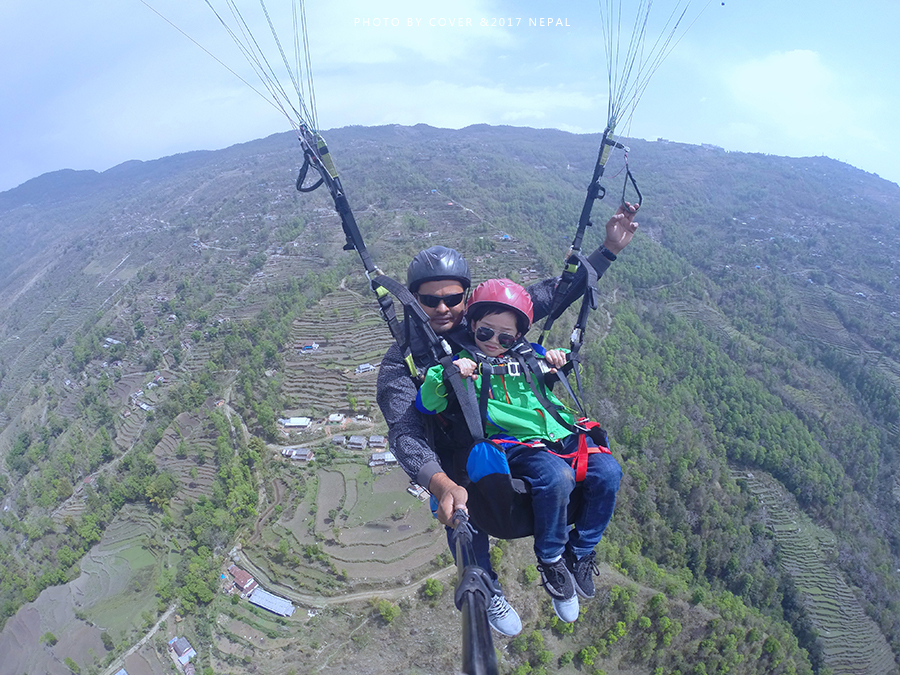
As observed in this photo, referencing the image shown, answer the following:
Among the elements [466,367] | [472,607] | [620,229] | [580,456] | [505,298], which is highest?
[620,229]

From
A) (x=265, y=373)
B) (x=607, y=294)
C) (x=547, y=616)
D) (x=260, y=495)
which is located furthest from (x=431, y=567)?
(x=607, y=294)

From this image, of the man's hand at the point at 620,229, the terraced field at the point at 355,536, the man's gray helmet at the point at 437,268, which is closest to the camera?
the man's gray helmet at the point at 437,268

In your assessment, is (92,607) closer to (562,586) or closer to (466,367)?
(562,586)

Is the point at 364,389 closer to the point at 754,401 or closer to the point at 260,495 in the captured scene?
the point at 260,495

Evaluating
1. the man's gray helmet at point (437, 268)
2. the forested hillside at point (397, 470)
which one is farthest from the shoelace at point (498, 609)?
the forested hillside at point (397, 470)

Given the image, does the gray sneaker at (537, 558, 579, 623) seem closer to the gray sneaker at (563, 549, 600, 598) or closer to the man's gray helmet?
the gray sneaker at (563, 549, 600, 598)

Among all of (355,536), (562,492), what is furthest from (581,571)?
(355,536)

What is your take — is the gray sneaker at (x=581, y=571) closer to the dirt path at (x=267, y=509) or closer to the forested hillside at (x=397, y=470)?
the forested hillside at (x=397, y=470)
